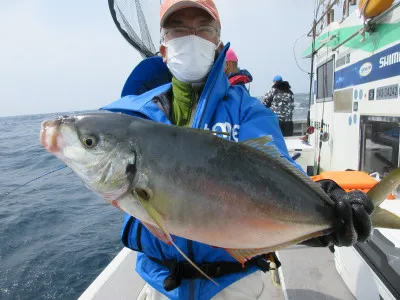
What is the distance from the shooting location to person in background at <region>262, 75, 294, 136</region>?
10711mm

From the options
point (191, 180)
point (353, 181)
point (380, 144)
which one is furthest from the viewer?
point (380, 144)

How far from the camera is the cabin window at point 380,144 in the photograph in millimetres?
4594

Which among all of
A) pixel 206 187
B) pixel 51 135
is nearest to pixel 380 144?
pixel 206 187

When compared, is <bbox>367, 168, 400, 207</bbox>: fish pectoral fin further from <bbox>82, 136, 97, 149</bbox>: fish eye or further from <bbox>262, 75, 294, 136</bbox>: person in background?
<bbox>262, 75, 294, 136</bbox>: person in background

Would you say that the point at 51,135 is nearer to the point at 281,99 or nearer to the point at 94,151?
the point at 94,151

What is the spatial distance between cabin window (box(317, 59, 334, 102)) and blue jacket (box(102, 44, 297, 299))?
6.27 meters

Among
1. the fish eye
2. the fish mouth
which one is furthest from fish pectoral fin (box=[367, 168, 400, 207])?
the fish mouth

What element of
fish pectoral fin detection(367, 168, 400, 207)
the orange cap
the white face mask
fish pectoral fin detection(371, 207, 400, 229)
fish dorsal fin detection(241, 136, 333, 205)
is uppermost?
the orange cap

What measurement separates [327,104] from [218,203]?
7.57m

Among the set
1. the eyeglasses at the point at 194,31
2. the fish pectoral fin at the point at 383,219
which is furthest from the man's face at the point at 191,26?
the fish pectoral fin at the point at 383,219

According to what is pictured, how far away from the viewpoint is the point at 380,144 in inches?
200

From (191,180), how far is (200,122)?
2.59ft

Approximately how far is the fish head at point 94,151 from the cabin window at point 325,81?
7.28 meters

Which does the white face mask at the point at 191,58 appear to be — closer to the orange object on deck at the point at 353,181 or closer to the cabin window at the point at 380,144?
the orange object on deck at the point at 353,181
